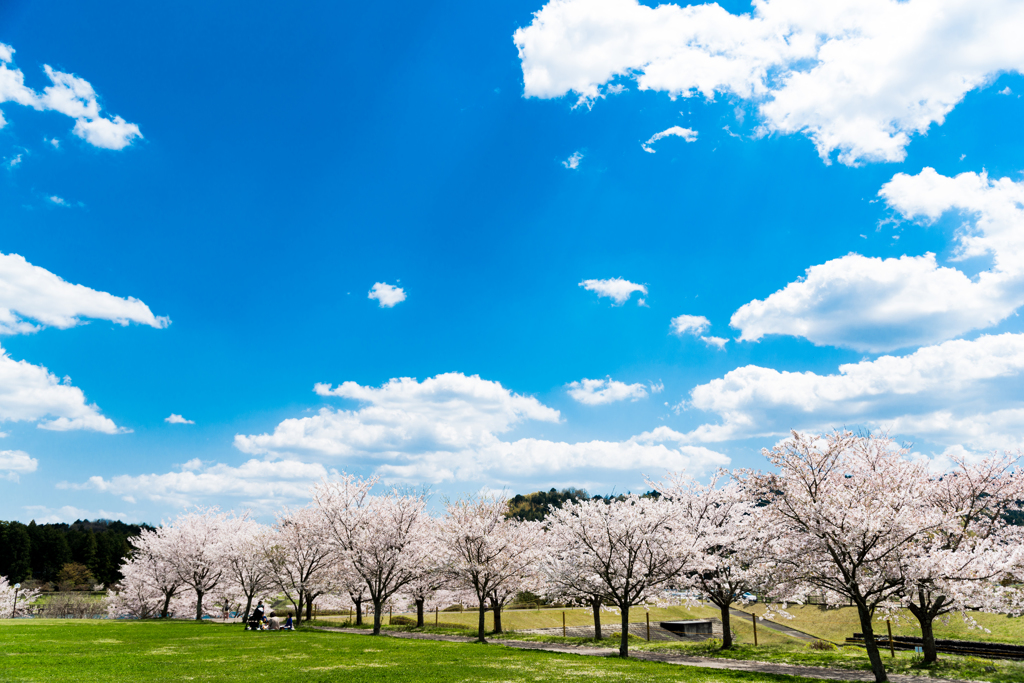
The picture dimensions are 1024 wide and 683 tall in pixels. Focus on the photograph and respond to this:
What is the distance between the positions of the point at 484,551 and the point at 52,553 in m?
110

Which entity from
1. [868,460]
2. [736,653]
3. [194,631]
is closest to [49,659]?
[194,631]

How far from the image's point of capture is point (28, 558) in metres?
91.4

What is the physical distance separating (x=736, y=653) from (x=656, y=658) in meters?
4.24

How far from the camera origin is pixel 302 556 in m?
43.1

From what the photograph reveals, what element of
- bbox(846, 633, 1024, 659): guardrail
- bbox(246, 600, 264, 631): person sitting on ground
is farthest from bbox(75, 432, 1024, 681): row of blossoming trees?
bbox(246, 600, 264, 631): person sitting on ground

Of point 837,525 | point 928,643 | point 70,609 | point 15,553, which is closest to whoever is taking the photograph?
point 837,525

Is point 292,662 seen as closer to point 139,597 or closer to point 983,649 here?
point 983,649

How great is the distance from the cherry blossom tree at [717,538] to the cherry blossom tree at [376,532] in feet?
58.4

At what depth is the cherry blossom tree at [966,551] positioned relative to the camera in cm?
1809

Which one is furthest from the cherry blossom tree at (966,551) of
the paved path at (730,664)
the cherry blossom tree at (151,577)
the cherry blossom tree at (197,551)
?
the cherry blossom tree at (151,577)

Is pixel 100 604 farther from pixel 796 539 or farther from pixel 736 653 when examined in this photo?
pixel 796 539

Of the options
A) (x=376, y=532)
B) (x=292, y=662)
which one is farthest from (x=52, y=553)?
(x=292, y=662)

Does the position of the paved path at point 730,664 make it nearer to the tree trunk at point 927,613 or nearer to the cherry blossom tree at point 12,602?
the tree trunk at point 927,613

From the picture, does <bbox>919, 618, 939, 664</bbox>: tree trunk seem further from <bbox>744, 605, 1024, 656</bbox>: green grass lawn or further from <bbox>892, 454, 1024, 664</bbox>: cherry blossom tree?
<bbox>744, 605, 1024, 656</bbox>: green grass lawn
